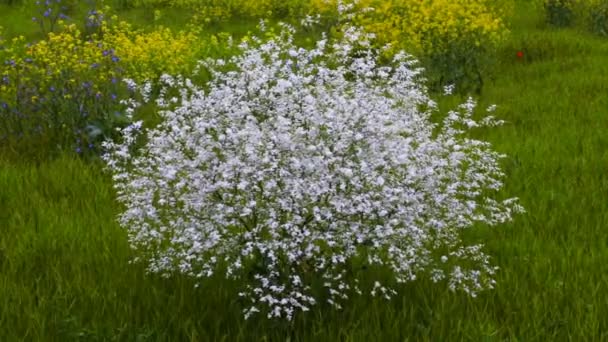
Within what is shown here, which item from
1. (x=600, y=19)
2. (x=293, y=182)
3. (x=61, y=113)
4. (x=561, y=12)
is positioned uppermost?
(x=561, y=12)

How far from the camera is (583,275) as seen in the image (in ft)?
14.3

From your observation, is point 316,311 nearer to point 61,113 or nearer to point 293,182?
point 293,182

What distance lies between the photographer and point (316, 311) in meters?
3.76

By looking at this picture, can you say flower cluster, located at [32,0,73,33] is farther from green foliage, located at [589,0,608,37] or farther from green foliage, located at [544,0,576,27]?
green foliage, located at [589,0,608,37]

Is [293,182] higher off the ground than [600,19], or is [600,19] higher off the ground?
[600,19]

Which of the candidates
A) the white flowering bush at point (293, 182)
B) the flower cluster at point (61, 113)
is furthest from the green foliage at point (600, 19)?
the white flowering bush at point (293, 182)

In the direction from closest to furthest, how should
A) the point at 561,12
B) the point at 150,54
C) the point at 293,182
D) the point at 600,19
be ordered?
the point at 293,182 < the point at 150,54 < the point at 600,19 < the point at 561,12

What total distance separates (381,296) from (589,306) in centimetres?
113

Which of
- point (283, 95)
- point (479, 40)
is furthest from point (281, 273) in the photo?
point (479, 40)

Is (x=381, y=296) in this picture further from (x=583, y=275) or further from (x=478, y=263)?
(x=583, y=275)

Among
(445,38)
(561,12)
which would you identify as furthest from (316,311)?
(561,12)

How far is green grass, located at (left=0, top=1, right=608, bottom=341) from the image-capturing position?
3725mm

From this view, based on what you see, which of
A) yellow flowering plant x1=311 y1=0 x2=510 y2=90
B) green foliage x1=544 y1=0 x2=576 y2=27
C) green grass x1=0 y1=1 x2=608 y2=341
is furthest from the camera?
green foliage x1=544 y1=0 x2=576 y2=27

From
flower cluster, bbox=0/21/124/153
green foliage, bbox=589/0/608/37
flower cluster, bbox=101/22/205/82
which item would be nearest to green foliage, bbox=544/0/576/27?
green foliage, bbox=589/0/608/37
